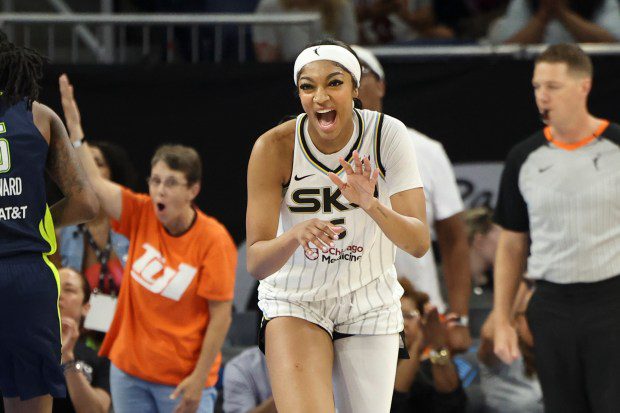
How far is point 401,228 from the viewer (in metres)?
3.98

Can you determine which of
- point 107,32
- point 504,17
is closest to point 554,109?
point 504,17

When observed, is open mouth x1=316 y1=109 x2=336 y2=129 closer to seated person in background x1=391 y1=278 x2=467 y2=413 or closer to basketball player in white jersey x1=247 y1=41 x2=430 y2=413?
basketball player in white jersey x1=247 y1=41 x2=430 y2=413

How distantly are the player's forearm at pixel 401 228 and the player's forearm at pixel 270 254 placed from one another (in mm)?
284

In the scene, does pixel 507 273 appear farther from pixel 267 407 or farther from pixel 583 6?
pixel 583 6

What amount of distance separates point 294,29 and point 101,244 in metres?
1.99


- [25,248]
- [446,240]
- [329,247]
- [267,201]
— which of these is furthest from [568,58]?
[25,248]

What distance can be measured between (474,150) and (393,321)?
3420 millimetres

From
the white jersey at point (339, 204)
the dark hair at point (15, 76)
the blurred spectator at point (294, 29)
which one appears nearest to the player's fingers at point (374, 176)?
the white jersey at point (339, 204)

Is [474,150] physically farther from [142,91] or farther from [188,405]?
[188,405]

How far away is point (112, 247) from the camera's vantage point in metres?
6.80

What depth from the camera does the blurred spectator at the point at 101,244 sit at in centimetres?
668

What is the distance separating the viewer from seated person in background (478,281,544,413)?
6.55 m

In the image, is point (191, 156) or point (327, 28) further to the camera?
point (327, 28)

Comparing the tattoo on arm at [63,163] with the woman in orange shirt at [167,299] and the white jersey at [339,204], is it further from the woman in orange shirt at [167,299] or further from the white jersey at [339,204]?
the woman in orange shirt at [167,299]
